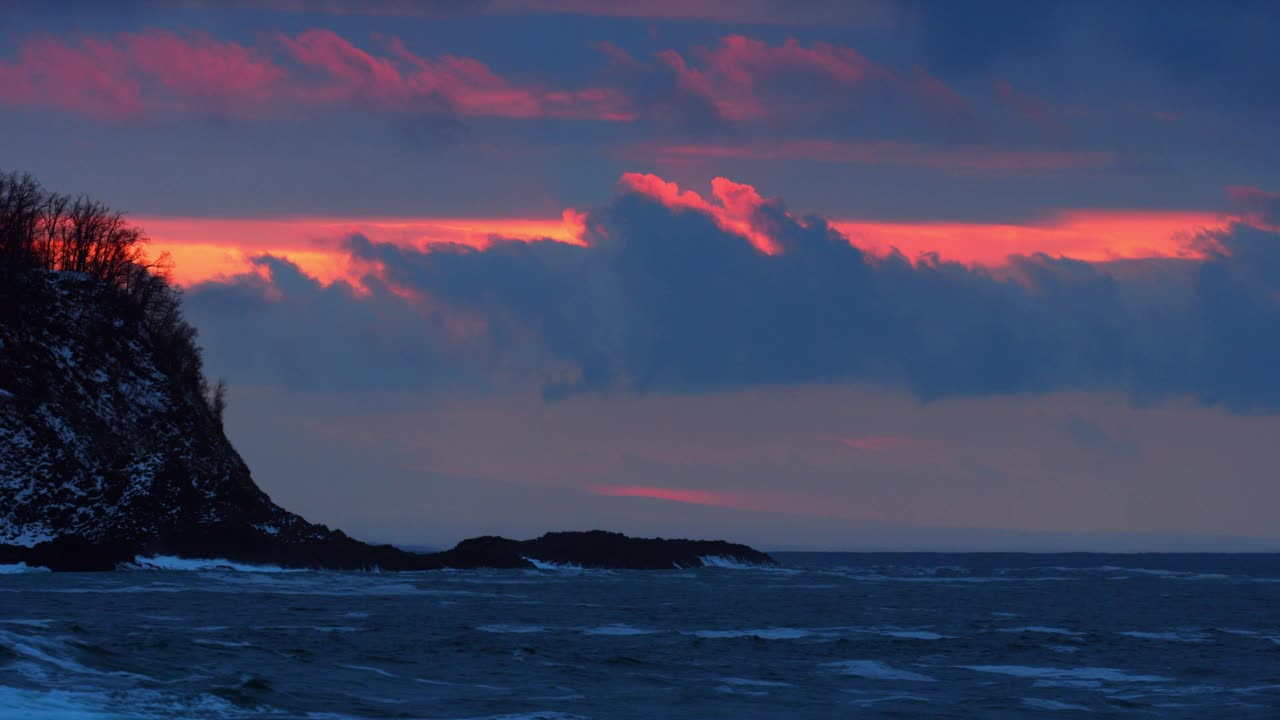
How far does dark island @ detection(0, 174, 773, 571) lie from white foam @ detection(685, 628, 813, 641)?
5156 cm

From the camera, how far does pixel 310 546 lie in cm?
10844

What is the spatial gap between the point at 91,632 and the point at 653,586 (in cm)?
5886

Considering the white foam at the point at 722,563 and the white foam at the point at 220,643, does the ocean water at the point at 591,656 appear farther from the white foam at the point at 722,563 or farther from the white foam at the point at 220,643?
the white foam at the point at 722,563

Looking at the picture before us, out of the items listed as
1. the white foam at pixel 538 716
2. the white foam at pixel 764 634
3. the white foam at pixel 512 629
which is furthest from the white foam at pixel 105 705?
the white foam at pixel 764 634

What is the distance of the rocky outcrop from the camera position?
9481 centimetres

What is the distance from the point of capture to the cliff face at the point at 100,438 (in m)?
95.9

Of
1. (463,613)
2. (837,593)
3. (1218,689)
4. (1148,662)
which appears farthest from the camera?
(837,593)

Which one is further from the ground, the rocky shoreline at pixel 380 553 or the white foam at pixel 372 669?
the rocky shoreline at pixel 380 553

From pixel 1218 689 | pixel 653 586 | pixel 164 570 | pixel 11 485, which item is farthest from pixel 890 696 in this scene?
pixel 11 485

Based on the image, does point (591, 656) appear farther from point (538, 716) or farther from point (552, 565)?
point (552, 565)

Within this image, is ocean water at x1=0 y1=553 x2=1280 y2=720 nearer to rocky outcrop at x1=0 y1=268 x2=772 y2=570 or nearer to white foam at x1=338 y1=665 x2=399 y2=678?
white foam at x1=338 y1=665 x2=399 y2=678

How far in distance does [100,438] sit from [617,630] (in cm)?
6139

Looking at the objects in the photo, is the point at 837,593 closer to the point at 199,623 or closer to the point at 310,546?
the point at 310,546

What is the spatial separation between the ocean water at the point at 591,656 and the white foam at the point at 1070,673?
177mm
